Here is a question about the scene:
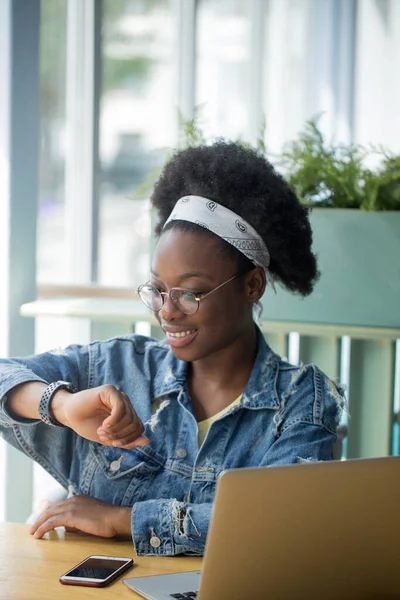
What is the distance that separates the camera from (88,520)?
1.58 meters

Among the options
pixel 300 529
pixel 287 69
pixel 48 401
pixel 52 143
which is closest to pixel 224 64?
pixel 287 69

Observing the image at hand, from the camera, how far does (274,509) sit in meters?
1.09

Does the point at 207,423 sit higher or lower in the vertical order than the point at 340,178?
lower

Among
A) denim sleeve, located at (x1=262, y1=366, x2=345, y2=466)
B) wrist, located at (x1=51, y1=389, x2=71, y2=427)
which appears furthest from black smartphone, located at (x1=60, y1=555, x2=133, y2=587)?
denim sleeve, located at (x1=262, y1=366, x2=345, y2=466)

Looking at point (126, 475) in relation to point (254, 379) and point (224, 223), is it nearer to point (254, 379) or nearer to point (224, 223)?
point (254, 379)

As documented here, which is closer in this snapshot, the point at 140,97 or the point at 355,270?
the point at 355,270

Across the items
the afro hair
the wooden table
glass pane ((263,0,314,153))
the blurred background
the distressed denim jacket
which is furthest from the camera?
glass pane ((263,0,314,153))

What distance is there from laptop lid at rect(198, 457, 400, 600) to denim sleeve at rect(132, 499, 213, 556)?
393 millimetres

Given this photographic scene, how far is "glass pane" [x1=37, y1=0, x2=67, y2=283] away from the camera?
3.54 meters

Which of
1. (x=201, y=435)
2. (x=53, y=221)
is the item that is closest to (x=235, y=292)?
(x=201, y=435)

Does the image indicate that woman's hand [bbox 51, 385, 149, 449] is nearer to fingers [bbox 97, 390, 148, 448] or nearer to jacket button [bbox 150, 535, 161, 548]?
fingers [bbox 97, 390, 148, 448]

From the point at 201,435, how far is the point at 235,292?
0.96 ft

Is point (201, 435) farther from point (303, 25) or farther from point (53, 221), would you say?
point (303, 25)

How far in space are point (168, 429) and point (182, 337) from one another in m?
0.19
